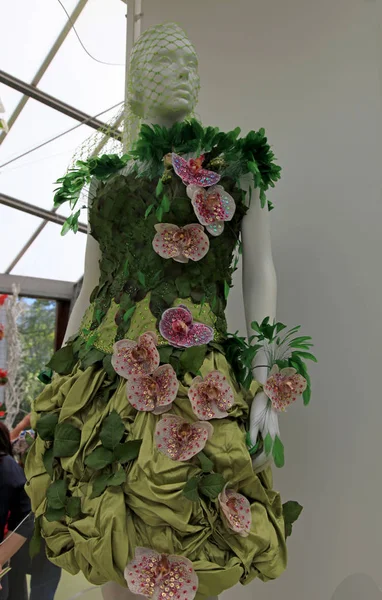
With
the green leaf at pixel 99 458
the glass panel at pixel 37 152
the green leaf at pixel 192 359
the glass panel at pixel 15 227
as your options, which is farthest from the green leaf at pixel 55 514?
the glass panel at pixel 15 227

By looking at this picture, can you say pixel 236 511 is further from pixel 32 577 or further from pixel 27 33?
pixel 27 33

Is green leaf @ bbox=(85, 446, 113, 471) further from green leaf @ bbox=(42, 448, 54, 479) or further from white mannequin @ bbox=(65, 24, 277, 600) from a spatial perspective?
white mannequin @ bbox=(65, 24, 277, 600)

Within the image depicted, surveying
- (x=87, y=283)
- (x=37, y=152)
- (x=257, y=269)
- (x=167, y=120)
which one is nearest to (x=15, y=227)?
(x=37, y=152)

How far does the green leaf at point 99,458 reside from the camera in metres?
1.03

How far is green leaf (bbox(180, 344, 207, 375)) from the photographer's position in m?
1.10

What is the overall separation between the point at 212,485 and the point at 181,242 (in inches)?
19.9

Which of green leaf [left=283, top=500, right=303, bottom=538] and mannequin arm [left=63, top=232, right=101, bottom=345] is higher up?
mannequin arm [left=63, top=232, right=101, bottom=345]

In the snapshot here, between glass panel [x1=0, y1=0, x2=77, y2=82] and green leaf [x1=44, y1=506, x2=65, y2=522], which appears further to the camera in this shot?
glass panel [x1=0, y1=0, x2=77, y2=82]

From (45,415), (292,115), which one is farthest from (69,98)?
(45,415)

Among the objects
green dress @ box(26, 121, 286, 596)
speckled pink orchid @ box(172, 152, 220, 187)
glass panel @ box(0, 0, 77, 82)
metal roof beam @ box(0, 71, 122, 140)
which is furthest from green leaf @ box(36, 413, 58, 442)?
metal roof beam @ box(0, 71, 122, 140)

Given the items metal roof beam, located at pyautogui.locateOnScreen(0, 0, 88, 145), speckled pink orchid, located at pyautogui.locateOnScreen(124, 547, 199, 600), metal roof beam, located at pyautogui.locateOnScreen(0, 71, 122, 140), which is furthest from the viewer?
metal roof beam, located at pyautogui.locateOnScreen(0, 71, 122, 140)

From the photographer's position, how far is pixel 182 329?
3.72 feet

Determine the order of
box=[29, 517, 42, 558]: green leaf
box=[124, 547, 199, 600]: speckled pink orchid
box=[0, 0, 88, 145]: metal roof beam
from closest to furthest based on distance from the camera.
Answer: box=[124, 547, 199, 600]: speckled pink orchid, box=[29, 517, 42, 558]: green leaf, box=[0, 0, 88, 145]: metal roof beam

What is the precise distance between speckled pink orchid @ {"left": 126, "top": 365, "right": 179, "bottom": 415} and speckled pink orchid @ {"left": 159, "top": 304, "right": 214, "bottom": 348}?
7cm
